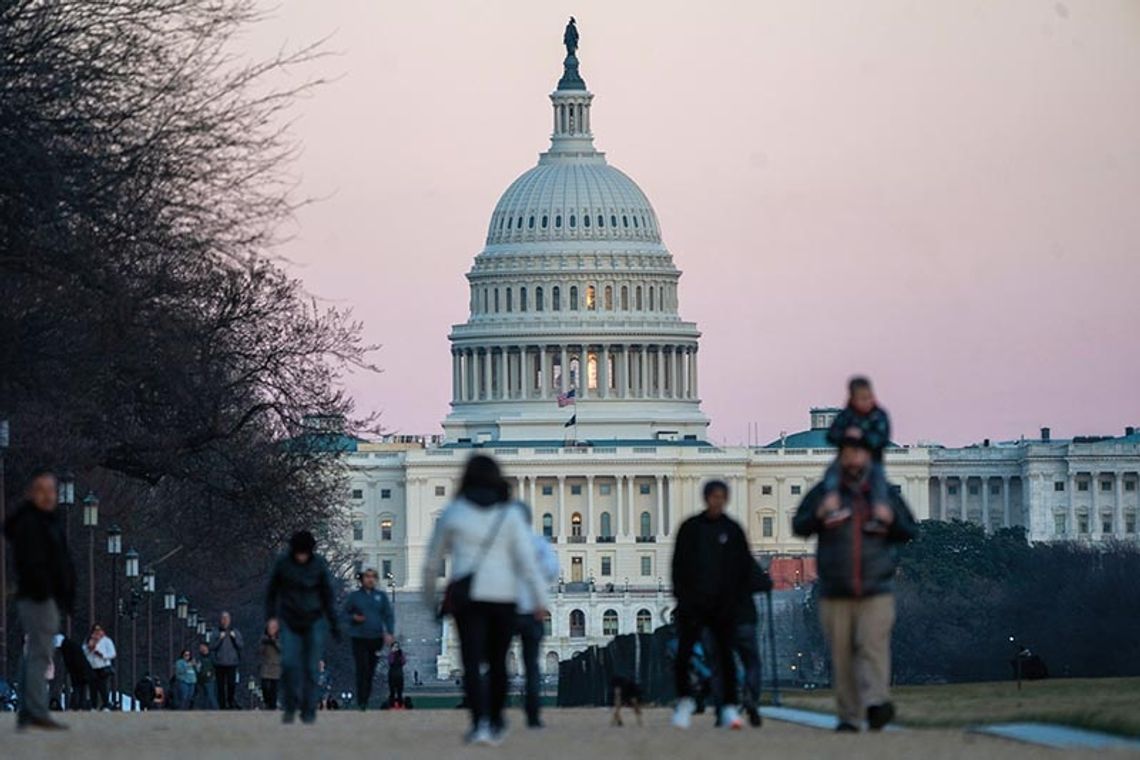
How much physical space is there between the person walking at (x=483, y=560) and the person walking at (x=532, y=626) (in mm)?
89

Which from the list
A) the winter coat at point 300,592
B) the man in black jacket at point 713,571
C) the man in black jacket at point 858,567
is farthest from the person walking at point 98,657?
the man in black jacket at point 858,567

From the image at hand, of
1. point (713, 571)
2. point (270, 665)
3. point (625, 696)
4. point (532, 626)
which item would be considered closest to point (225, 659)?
point (270, 665)

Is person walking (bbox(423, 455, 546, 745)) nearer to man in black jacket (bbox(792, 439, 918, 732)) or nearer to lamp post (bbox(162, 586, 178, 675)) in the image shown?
man in black jacket (bbox(792, 439, 918, 732))

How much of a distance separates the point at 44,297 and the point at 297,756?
21.1 meters

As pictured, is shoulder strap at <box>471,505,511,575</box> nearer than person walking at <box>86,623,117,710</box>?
Yes

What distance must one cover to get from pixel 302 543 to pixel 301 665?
1677 mm

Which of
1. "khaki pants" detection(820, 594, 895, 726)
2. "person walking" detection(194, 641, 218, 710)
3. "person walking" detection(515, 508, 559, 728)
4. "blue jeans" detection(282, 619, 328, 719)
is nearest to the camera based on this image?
"person walking" detection(515, 508, 559, 728)

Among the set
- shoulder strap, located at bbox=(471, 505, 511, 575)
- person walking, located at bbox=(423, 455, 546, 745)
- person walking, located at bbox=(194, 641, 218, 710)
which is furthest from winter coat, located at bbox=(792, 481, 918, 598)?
person walking, located at bbox=(194, 641, 218, 710)

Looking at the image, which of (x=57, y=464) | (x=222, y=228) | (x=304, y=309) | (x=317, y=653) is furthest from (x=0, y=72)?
(x=304, y=309)

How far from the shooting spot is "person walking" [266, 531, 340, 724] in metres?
36.7

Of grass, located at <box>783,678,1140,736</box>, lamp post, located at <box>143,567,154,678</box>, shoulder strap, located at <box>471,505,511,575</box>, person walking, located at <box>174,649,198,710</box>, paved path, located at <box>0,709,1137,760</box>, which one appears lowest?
paved path, located at <box>0,709,1137,760</box>

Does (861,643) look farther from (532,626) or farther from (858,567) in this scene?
(532,626)

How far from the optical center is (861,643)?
104ft

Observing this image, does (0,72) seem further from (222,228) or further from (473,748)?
(473,748)
